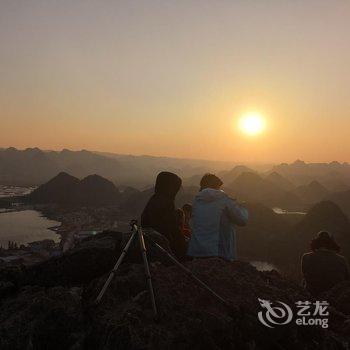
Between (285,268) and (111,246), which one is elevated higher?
(111,246)

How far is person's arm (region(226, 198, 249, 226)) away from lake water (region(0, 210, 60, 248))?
14489cm

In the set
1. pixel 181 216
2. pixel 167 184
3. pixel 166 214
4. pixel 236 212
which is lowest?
pixel 181 216

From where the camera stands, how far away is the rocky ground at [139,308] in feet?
16.9

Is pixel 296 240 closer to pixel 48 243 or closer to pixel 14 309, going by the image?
pixel 48 243

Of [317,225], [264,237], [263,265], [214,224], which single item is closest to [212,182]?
[214,224]

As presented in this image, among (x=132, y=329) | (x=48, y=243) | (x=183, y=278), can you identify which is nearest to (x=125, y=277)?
(x=183, y=278)

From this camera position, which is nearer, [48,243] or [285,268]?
[285,268]

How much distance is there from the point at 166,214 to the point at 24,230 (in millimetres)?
176570

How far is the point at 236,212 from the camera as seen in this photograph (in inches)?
336

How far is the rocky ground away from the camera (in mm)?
5137

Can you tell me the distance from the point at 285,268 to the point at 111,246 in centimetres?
10859

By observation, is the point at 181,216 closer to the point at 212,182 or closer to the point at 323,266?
the point at 212,182

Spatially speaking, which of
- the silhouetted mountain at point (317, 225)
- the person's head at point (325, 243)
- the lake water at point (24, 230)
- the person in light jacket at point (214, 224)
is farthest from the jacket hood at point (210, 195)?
the lake water at point (24, 230)

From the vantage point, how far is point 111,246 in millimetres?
7844
